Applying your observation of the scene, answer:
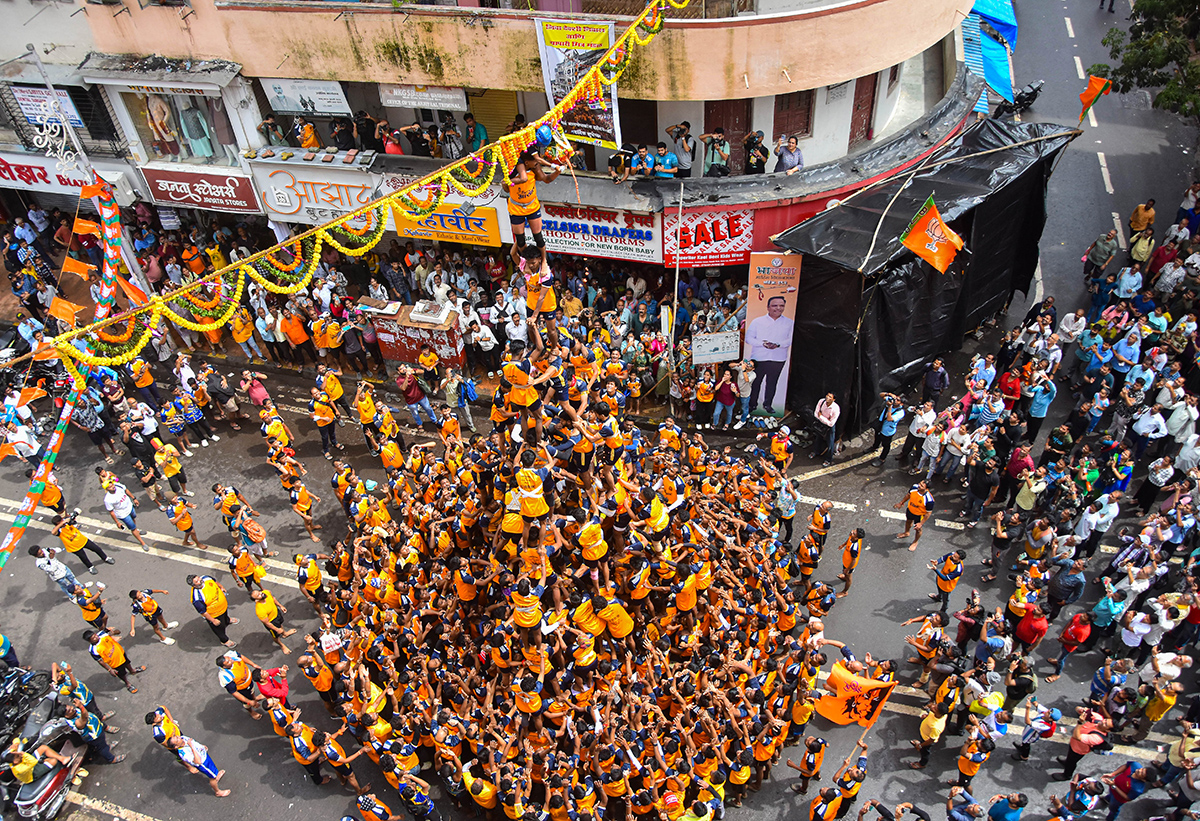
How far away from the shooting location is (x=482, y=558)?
13031 millimetres

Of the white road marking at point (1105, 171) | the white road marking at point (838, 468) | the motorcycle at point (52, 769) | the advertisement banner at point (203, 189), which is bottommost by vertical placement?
the white road marking at point (838, 468)

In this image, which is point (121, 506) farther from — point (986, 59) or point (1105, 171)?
point (1105, 171)

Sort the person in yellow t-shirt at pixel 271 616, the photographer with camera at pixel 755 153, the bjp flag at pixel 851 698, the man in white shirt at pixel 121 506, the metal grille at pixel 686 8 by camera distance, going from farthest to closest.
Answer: the photographer with camera at pixel 755 153 < the metal grille at pixel 686 8 < the man in white shirt at pixel 121 506 < the person in yellow t-shirt at pixel 271 616 < the bjp flag at pixel 851 698

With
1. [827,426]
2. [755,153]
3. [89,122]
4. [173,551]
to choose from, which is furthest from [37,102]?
[827,426]

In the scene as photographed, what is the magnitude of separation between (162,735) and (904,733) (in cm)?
1065

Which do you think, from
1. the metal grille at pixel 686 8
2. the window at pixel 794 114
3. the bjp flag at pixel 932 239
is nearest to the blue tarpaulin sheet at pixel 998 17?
the window at pixel 794 114

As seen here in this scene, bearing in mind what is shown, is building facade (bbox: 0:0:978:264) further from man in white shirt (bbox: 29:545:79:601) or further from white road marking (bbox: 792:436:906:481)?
man in white shirt (bbox: 29:545:79:601)

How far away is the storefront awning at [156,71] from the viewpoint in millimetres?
18453

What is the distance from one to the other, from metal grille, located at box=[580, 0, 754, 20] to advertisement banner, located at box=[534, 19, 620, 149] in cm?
65

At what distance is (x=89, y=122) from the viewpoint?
20312 millimetres

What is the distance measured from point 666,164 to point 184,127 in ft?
38.1

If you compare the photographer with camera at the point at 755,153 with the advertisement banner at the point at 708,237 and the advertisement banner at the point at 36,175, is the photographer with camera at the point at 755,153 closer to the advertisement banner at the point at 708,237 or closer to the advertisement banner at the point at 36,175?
the advertisement banner at the point at 708,237

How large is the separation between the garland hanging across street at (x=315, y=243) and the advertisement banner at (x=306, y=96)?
660 cm

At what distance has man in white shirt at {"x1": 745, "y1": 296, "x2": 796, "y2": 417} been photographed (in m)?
16.9
